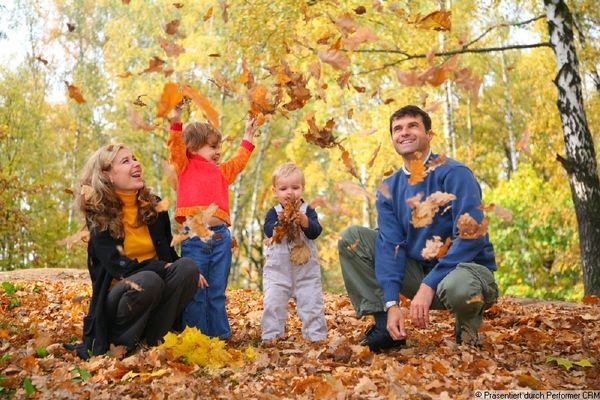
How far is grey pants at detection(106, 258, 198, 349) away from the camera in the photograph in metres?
3.59

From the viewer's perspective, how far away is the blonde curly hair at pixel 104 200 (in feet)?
12.2

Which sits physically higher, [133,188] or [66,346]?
[133,188]

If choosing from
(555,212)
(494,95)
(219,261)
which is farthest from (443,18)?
(494,95)

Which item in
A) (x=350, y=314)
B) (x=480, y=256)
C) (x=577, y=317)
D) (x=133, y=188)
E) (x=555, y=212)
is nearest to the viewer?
(x=480, y=256)

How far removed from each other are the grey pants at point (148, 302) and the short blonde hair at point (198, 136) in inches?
40.3

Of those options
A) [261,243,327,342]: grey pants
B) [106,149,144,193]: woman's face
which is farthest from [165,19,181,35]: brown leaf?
[261,243,327,342]: grey pants

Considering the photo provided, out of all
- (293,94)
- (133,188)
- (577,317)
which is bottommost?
(577,317)

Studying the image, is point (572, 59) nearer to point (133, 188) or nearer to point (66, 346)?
point (133, 188)

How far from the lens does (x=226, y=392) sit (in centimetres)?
273

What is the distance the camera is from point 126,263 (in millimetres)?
3676

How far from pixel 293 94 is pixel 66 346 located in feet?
7.37

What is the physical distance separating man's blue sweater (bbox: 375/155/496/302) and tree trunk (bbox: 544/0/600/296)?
3622mm

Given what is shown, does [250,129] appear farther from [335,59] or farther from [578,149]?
[578,149]

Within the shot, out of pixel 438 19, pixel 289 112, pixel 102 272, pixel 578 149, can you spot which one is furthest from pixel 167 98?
pixel 289 112
